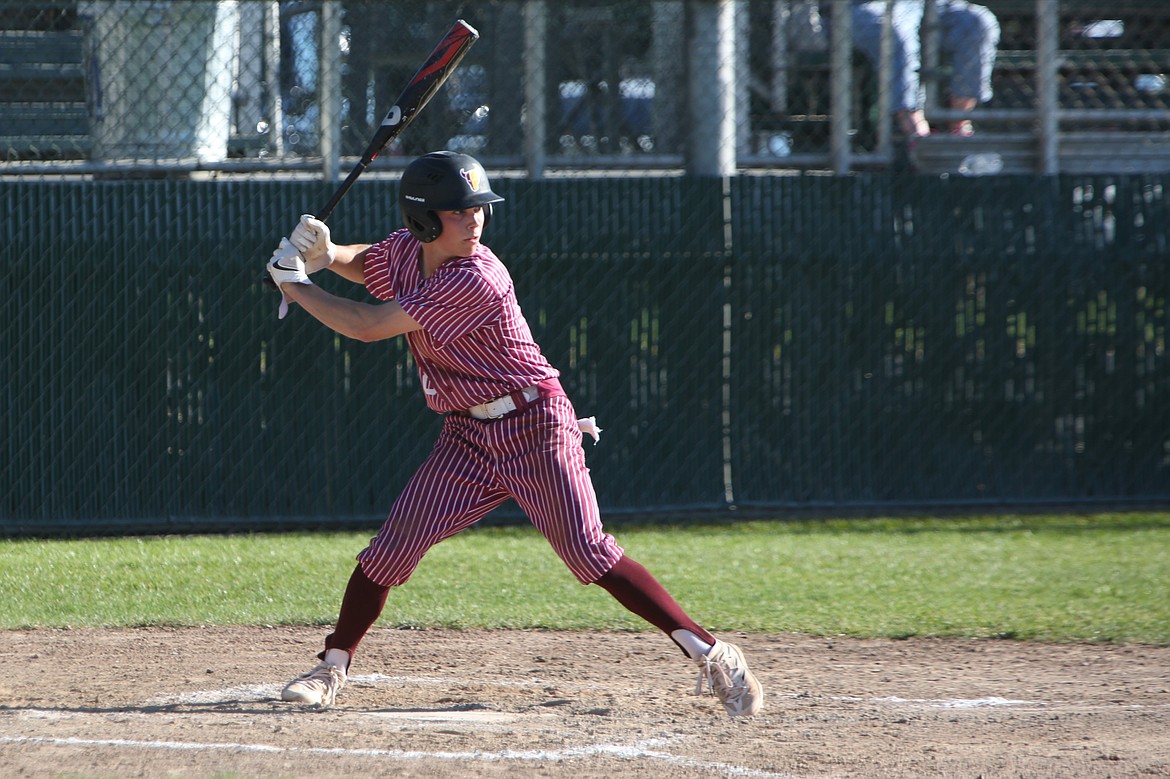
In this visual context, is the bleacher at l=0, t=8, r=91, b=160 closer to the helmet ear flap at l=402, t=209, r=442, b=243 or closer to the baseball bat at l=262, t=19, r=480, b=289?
the baseball bat at l=262, t=19, r=480, b=289

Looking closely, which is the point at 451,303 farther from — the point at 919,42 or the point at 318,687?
the point at 919,42

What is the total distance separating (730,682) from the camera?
157 inches

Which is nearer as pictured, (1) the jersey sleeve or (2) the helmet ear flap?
(1) the jersey sleeve

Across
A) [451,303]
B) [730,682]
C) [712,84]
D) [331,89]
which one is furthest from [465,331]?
[712,84]

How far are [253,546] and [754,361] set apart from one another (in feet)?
9.80

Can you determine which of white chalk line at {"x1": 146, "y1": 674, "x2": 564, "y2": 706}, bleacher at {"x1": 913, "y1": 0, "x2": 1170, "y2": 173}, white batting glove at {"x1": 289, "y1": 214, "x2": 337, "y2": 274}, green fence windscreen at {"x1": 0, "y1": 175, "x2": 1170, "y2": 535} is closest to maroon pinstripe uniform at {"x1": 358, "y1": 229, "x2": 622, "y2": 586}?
white batting glove at {"x1": 289, "y1": 214, "x2": 337, "y2": 274}

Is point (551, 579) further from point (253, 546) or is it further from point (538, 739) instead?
point (538, 739)

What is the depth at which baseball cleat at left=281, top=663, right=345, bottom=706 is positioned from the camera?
4070 millimetres

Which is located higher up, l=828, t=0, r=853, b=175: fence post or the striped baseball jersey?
l=828, t=0, r=853, b=175: fence post

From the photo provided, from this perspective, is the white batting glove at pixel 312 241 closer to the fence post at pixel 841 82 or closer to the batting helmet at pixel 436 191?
the batting helmet at pixel 436 191

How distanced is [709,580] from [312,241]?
9.53ft

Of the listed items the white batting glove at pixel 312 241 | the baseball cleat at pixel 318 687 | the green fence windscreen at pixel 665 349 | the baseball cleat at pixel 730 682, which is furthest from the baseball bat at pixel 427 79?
the green fence windscreen at pixel 665 349

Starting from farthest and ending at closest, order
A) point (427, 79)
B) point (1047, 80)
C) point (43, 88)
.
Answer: point (1047, 80), point (43, 88), point (427, 79)

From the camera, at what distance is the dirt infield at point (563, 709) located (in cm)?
355
